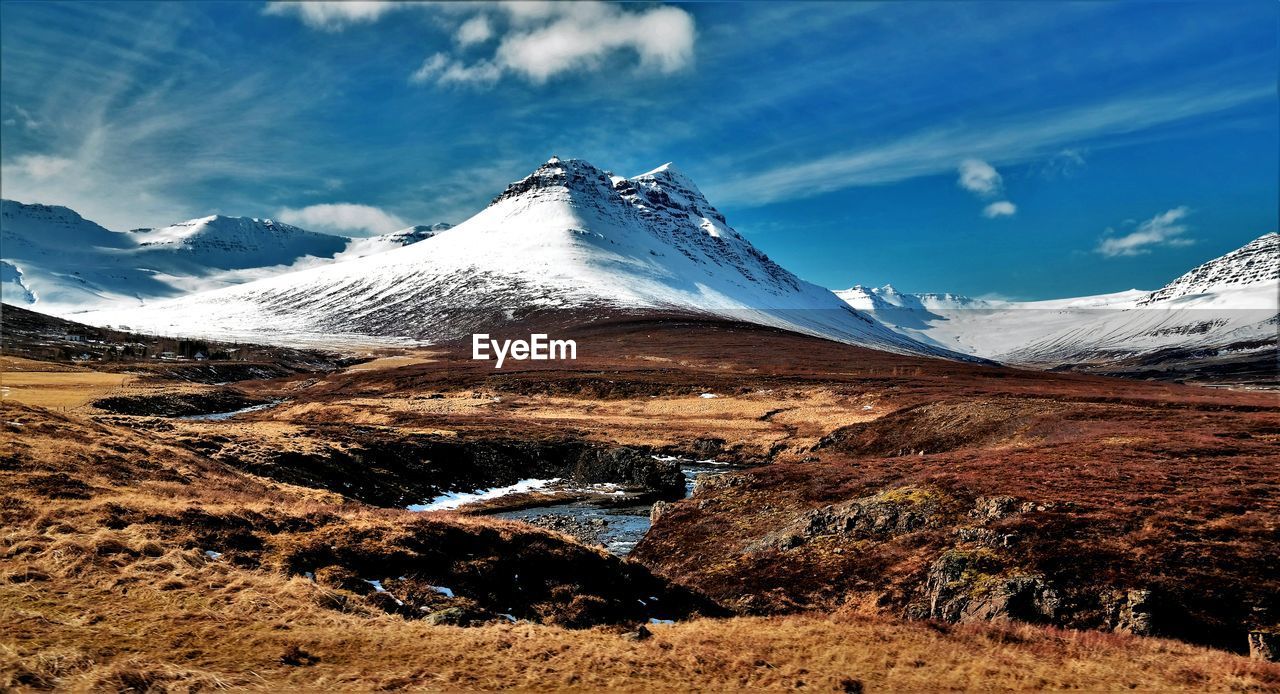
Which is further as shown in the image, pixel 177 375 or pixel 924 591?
pixel 177 375

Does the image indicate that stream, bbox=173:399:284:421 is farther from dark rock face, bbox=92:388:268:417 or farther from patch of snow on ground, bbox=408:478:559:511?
patch of snow on ground, bbox=408:478:559:511

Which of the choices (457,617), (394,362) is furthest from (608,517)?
(394,362)

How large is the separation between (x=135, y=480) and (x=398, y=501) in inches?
807

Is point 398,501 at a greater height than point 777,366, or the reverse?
point 777,366

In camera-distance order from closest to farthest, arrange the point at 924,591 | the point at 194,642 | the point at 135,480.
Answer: the point at 194,642 → the point at 924,591 → the point at 135,480

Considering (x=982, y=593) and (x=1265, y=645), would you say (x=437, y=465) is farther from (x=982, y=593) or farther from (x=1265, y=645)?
(x=1265, y=645)

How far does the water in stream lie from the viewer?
36.7m

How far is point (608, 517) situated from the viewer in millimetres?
42562

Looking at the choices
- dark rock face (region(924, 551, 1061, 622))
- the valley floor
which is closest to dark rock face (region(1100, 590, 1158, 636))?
the valley floor

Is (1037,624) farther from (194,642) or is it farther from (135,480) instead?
(135,480)

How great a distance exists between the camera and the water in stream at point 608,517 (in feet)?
120

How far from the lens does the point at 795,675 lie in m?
15.3

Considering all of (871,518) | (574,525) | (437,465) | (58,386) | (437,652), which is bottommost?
(574,525)

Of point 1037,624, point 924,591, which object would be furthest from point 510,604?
point 1037,624
